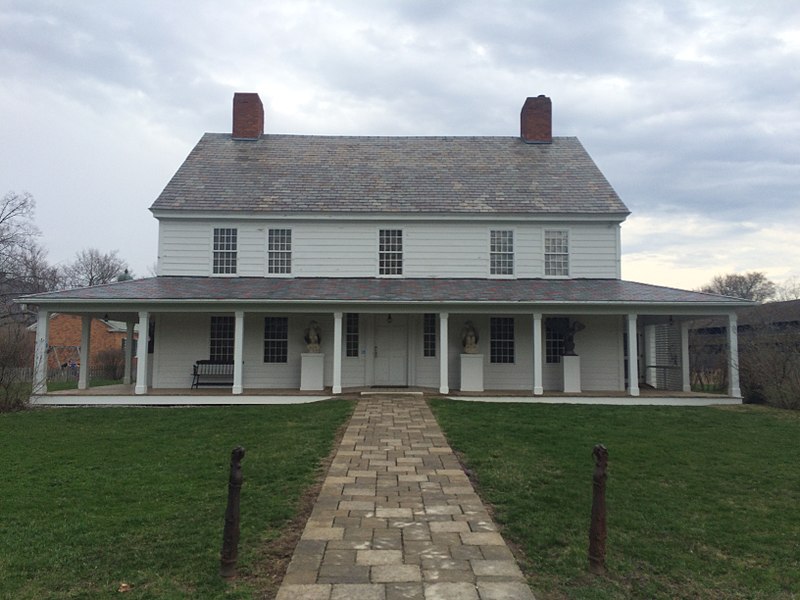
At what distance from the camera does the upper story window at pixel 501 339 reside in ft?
57.4

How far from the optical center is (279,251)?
1791 cm

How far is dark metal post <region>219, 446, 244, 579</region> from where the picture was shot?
427cm

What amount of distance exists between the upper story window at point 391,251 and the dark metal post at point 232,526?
13794mm

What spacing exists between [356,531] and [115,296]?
12331 mm

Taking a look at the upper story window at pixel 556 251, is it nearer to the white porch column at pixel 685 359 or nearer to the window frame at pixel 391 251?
the white porch column at pixel 685 359

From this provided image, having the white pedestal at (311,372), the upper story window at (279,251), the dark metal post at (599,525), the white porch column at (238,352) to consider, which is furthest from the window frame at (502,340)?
the dark metal post at (599,525)

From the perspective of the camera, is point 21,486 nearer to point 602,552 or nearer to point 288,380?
point 602,552

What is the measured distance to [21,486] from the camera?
696cm

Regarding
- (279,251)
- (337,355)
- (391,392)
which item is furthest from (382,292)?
(279,251)

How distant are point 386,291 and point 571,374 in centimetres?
583

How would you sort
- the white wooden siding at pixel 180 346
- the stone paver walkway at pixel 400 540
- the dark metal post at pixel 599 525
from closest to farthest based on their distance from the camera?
the stone paver walkway at pixel 400 540
the dark metal post at pixel 599 525
the white wooden siding at pixel 180 346

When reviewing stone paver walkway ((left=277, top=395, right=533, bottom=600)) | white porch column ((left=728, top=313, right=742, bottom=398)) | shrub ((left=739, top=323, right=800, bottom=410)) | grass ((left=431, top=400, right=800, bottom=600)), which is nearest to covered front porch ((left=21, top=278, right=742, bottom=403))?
white porch column ((left=728, top=313, right=742, bottom=398))

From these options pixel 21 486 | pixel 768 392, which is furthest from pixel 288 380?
pixel 768 392

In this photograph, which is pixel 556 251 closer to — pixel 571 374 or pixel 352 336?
pixel 571 374
